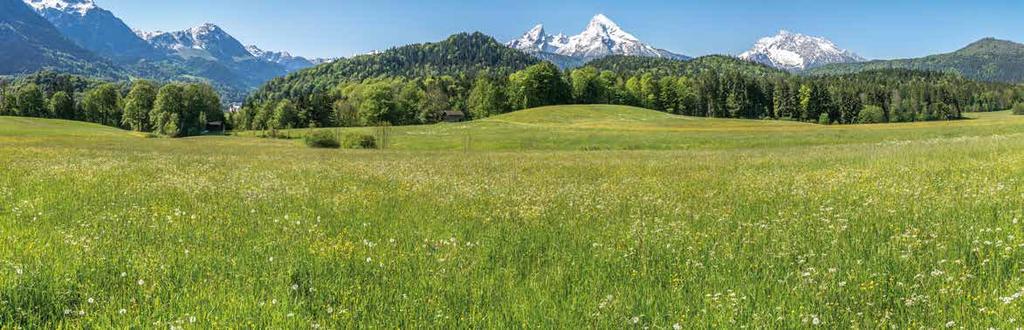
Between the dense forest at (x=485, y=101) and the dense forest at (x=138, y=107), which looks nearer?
the dense forest at (x=138, y=107)

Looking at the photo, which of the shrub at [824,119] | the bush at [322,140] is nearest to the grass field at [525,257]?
the bush at [322,140]

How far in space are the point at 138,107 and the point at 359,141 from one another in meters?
91.2

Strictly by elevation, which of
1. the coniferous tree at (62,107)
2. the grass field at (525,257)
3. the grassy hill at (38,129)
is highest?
the coniferous tree at (62,107)

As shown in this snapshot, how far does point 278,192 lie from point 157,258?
7551 mm

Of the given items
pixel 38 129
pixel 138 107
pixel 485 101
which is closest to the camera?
pixel 38 129

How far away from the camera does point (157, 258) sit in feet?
21.8

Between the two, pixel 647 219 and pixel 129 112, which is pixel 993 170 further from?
pixel 129 112

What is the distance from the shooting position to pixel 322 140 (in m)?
73.9

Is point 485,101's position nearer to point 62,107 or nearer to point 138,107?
point 138,107

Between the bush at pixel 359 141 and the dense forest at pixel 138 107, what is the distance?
67407 mm

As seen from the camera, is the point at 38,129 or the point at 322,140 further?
the point at 38,129

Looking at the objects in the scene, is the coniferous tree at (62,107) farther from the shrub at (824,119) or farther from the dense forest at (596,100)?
the shrub at (824,119)

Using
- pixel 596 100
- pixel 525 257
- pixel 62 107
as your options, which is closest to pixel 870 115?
pixel 596 100

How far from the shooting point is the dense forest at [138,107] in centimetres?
12581
